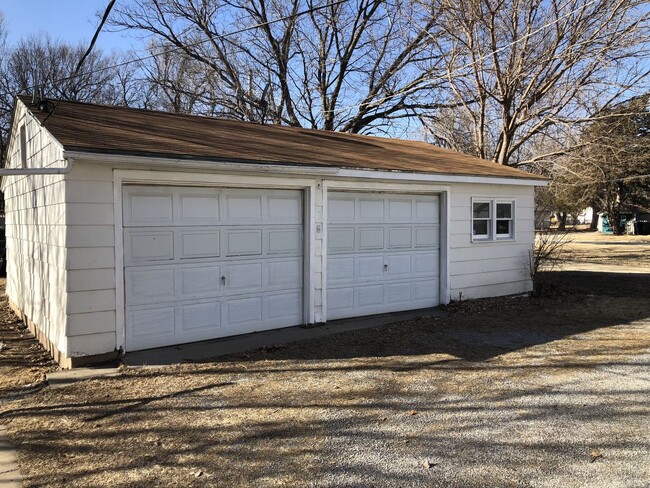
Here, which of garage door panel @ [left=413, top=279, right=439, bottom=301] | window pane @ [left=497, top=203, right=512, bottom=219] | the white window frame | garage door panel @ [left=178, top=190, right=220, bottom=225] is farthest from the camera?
window pane @ [left=497, top=203, right=512, bottom=219]

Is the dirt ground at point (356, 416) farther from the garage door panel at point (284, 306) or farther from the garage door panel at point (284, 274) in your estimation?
the garage door panel at point (284, 274)

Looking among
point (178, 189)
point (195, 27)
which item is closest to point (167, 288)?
point (178, 189)

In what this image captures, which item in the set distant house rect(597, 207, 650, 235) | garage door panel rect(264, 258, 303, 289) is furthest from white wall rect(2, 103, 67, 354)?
distant house rect(597, 207, 650, 235)

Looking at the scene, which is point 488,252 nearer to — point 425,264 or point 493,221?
point 493,221

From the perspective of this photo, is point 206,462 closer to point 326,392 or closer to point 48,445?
point 48,445

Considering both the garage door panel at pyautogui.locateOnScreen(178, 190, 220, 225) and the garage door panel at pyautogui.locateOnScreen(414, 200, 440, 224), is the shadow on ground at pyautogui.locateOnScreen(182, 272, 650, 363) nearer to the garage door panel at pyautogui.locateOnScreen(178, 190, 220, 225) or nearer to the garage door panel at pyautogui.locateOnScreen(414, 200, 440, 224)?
the garage door panel at pyautogui.locateOnScreen(414, 200, 440, 224)

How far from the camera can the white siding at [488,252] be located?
10.7 meters

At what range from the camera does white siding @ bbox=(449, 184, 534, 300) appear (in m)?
10.7

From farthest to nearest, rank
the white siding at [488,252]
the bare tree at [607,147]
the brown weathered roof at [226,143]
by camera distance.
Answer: the bare tree at [607,147] → the white siding at [488,252] → the brown weathered roof at [226,143]

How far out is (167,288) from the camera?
7.35 meters

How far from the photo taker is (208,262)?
25.4 ft

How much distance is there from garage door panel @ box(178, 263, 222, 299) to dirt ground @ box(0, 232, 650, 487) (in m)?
1.27

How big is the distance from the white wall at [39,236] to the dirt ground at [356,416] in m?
0.72

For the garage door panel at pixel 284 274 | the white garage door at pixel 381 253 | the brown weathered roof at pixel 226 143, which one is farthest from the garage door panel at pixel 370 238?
the garage door panel at pixel 284 274
